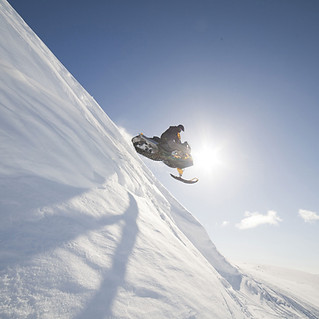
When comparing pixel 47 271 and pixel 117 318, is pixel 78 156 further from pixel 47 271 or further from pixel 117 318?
pixel 117 318

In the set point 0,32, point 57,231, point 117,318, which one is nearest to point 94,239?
point 57,231

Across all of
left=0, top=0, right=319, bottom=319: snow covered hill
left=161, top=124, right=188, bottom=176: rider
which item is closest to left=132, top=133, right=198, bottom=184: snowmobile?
left=161, top=124, right=188, bottom=176: rider

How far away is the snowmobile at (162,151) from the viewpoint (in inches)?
235

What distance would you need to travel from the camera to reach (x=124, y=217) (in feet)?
11.3

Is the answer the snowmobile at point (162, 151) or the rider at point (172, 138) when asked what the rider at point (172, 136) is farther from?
the snowmobile at point (162, 151)

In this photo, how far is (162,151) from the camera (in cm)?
616

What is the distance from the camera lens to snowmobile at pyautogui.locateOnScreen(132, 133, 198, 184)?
597 cm

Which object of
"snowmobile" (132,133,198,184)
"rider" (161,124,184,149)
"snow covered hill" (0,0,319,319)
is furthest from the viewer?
"snowmobile" (132,133,198,184)

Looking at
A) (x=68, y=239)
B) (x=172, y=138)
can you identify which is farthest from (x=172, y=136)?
(x=68, y=239)

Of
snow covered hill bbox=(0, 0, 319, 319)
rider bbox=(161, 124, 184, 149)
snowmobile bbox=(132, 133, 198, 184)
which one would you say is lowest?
snow covered hill bbox=(0, 0, 319, 319)

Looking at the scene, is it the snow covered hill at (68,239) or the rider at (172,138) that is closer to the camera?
the snow covered hill at (68,239)

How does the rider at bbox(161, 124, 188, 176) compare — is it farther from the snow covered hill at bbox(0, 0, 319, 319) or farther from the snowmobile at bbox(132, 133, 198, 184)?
the snow covered hill at bbox(0, 0, 319, 319)

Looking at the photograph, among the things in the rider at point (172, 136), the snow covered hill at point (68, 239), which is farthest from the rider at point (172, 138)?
the snow covered hill at point (68, 239)

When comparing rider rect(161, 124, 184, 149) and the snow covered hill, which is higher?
rider rect(161, 124, 184, 149)
